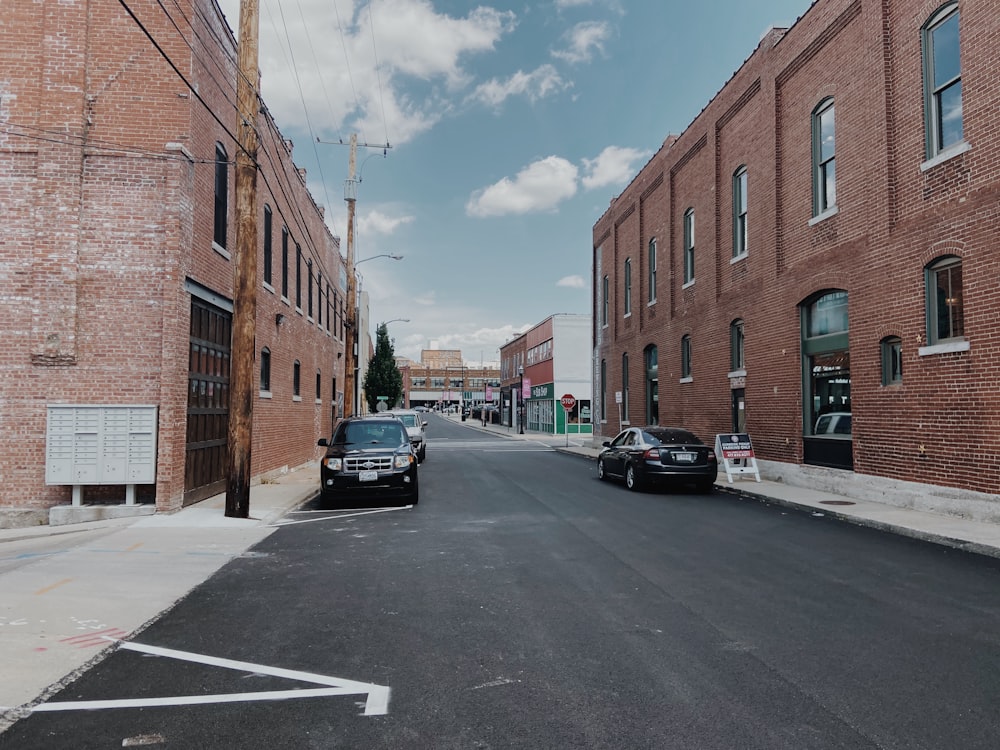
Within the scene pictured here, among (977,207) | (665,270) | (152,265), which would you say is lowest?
(152,265)

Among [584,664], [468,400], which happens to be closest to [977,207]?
[584,664]

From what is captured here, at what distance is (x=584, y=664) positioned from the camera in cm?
482

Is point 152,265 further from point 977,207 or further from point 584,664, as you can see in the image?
point 977,207

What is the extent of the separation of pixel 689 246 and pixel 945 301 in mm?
12693

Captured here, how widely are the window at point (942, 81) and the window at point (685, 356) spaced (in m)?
11.7

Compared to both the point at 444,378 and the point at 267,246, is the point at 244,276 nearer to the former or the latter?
the point at 267,246

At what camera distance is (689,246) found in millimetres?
24141

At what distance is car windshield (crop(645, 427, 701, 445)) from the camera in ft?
51.5

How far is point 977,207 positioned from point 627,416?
19601 mm

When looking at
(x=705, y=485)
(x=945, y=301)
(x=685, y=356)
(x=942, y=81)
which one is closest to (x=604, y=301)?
(x=685, y=356)

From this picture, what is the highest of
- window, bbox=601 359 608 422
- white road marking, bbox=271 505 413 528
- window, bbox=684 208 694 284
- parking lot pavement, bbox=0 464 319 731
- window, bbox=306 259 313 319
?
window, bbox=684 208 694 284

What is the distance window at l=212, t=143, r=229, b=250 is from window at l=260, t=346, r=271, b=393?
382cm

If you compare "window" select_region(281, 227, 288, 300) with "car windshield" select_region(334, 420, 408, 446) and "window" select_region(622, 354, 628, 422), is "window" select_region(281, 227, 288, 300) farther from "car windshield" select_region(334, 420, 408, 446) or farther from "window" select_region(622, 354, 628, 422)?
"window" select_region(622, 354, 628, 422)

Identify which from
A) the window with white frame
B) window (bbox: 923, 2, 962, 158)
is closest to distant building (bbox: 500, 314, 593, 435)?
the window with white frame
